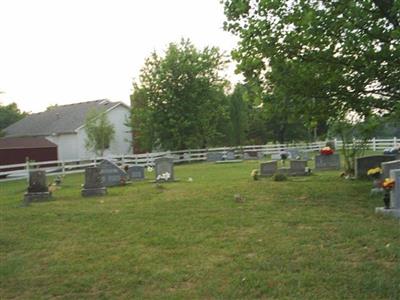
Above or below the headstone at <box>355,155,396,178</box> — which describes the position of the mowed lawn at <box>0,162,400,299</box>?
below

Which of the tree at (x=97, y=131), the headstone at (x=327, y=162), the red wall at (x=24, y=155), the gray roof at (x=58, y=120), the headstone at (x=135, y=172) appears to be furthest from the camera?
the gray roof at (x=58, y=120)

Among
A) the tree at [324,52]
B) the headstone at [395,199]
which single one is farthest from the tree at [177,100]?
the headstone at [395,199]

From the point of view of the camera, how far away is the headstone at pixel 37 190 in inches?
609

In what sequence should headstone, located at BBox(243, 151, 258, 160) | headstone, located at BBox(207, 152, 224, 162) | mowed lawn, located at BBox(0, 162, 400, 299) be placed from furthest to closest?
headstone, located at BBox(243, 151, 258, 160) < headstone, located at BBox(207, 152, 224, 162) < mowed lawn, located at BBox(0, 162, 400, 299)

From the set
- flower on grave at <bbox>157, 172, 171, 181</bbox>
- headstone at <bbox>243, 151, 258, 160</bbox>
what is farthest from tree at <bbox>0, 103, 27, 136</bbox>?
flower on grave at <bbox>157, 172, 171, 181</bbox>

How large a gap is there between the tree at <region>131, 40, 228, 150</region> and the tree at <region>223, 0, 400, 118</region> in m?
29.5

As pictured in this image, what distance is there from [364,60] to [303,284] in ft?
28.8

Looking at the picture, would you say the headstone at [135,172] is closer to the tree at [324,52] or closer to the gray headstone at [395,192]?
the tree at [324,52]

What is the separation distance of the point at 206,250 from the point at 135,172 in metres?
15.7

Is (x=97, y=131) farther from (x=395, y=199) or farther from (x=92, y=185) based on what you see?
(x=395, y=199)

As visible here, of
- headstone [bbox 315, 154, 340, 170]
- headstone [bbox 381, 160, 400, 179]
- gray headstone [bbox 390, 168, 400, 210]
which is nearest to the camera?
gray headstone [bbox 390, 168, 400, 210]

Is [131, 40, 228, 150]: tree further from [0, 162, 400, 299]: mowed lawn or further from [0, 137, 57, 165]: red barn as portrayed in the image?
[0, 162, 400, 299]: mowed lawn

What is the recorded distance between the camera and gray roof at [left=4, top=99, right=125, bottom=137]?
47.7m

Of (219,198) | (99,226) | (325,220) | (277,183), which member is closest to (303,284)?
(325,220)
